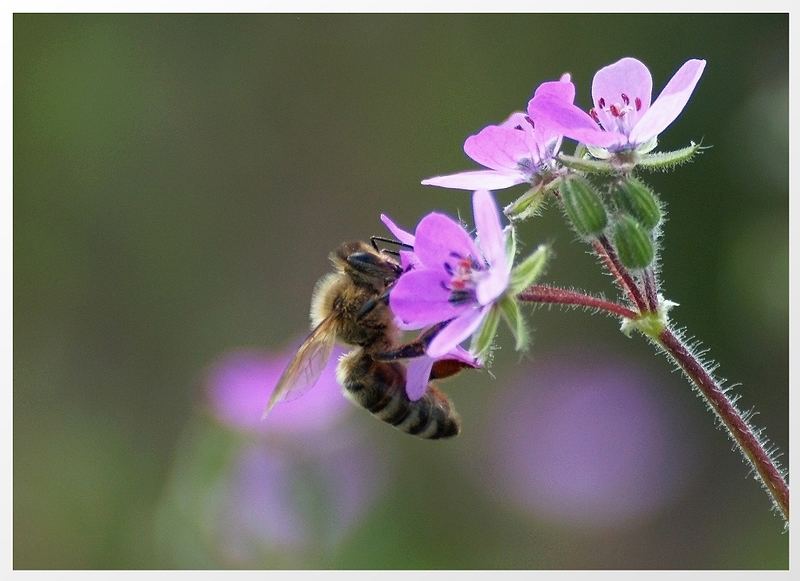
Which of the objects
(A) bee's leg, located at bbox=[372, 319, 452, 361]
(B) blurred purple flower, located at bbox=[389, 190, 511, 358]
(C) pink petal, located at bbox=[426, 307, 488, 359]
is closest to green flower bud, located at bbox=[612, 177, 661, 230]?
(B) blurred purple flower, located at bbox=[389, 190, 511, 358]

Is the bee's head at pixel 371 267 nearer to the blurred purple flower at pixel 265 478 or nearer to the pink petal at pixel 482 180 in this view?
the pink petal at pixel 482 180

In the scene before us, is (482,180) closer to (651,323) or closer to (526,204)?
(526,204)

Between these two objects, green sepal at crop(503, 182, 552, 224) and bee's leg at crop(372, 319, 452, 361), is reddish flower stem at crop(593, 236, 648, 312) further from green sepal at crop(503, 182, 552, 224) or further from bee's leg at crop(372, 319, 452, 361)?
bee's leg at crop(372, 319, 452, 361)

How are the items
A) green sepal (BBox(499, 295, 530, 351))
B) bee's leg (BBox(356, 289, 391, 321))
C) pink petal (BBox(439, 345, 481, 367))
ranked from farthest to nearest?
bee's leg (BBox(356, 289, 391, 321)) < pink petal (BBox(439, 345, 481, 367)) < green sepal (BBox(499, 295, 530, 351))

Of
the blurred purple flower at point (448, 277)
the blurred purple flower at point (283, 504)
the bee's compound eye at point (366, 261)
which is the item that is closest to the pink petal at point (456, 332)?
the blurred purple flower at point (448, 277)
